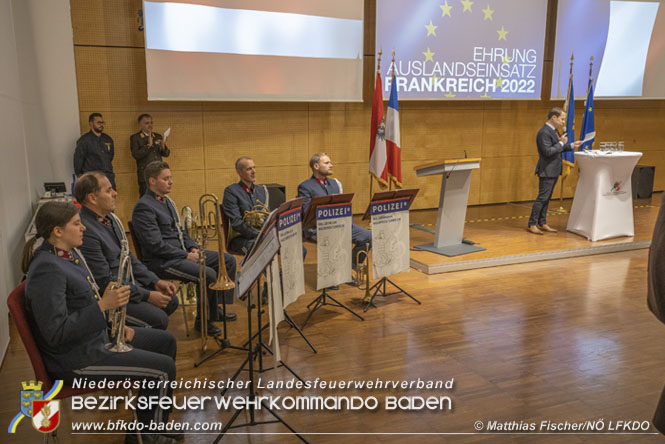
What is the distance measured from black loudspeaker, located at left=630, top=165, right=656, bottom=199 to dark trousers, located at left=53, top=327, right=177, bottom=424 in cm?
1029

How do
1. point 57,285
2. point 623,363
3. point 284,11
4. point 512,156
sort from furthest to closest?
point 512,156, point 284,11, point 623,363, point 57,285

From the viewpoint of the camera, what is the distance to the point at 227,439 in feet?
10.2

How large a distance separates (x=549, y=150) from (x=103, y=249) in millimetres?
6010

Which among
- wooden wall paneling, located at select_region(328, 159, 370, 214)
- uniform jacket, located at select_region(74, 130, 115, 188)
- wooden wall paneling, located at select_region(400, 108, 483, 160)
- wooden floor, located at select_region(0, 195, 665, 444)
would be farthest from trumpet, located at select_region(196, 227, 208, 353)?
wooden wall paneling, located at select_region(400, 108, 483, 160)

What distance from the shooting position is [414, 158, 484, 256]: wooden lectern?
638 centimetres

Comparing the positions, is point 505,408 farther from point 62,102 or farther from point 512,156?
point 512,156

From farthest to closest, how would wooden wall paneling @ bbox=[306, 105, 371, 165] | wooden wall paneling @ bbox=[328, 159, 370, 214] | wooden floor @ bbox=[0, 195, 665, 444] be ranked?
wooden wall paneling @ bbox=[328, 159, 370, 214] < wooden wall paneling @ bbox=[306, 105, 371, 165] < wooden floor @ bbox=[0, 195, 665, 444]

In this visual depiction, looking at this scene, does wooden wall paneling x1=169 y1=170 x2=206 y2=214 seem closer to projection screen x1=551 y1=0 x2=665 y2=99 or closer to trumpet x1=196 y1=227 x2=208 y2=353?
trumpet x1=196 y1=227 x2=208 y2=353

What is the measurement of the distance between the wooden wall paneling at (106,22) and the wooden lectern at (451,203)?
14.5ft

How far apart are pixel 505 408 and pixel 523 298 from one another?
217 centimetres

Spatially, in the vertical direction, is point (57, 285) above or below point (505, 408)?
above

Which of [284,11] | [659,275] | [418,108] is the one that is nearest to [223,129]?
[284,11]

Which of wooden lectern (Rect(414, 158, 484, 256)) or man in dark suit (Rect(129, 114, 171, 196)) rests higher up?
man in dark suit (Rect(129, 114, 171, 196))

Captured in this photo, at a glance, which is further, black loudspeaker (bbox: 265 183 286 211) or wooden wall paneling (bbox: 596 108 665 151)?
wooden wall paneling (bbox: 596 108 665 151)
